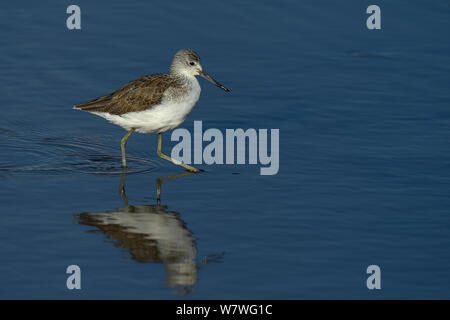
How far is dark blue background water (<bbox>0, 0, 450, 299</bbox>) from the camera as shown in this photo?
993cm

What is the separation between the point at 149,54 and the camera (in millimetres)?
17016

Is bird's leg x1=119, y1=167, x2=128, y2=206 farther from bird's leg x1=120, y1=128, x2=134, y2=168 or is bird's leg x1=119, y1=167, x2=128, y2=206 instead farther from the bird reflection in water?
bird's leg x1=120, y1=128, x2=134, y2=168

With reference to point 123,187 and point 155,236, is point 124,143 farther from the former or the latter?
point 155,236

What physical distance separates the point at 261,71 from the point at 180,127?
8.52 feet

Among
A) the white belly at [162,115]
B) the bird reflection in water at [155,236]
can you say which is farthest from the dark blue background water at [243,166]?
the white belly at [162,115]

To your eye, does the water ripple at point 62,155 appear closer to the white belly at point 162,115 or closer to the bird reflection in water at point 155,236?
the white belly at point 162,115

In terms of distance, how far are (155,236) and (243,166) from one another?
294cm

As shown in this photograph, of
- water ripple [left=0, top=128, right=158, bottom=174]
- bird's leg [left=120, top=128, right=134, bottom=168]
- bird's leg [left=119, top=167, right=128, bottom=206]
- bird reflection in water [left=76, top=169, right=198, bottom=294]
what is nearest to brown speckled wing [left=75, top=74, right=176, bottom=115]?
bird's leg [left=120, top=128, right=134, bottom=168]

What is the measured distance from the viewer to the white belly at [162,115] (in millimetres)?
13094

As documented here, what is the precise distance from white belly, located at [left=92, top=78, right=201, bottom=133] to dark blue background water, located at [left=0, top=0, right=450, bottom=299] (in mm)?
593

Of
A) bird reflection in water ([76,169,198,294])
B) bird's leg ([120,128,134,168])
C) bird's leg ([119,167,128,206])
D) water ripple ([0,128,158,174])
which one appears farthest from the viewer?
bird's leg ([120,128,134,168])

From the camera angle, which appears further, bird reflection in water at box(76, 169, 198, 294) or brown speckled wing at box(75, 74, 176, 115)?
brown speckled wing at box(75, 74, 176, 115)

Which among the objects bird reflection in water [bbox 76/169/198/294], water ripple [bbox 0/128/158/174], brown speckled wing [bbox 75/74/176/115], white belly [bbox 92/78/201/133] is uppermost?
brown speckled wing [bbox 75/74/176/115]

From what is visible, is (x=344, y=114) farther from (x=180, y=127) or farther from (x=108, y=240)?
(x=108, y=240)
